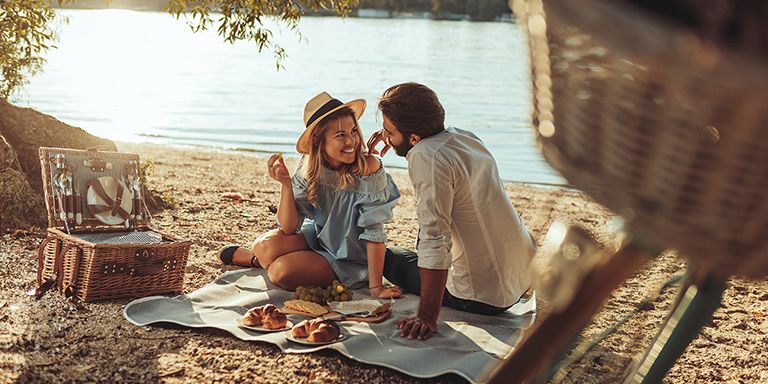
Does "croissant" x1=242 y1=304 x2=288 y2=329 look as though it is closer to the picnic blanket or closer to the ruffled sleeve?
the picnic blanket

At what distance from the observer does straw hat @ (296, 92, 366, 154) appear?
15.8 ft

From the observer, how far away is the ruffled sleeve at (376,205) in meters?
4.78

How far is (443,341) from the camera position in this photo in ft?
13.0

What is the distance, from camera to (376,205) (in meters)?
4.87

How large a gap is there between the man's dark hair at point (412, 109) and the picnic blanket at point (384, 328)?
38.5 inches

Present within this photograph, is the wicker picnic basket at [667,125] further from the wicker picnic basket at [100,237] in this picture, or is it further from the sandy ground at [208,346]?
the wicker picnic basket at [100,237]

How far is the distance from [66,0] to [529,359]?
6.46 m

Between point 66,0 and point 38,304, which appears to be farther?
point 66,0

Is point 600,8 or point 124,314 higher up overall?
point 600,8

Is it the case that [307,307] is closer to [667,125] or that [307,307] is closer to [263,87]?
[667,125]

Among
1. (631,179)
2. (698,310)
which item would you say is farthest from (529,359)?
(698,310)

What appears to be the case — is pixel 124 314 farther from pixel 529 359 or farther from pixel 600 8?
pixel 600 8

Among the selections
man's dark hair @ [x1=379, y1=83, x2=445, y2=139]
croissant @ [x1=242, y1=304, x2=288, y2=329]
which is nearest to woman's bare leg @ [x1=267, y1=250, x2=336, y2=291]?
croissant @ [x1=242, y1=304, x2=288, y2=329]

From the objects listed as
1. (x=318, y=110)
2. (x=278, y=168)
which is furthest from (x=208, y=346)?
(x=318, y=110)
